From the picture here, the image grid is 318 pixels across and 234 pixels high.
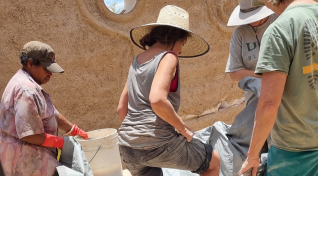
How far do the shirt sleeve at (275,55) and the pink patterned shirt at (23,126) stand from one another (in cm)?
138

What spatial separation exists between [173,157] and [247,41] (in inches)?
43.7

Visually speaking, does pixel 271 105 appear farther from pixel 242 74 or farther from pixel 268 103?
pixel 242 74

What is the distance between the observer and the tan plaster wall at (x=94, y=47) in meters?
3.66

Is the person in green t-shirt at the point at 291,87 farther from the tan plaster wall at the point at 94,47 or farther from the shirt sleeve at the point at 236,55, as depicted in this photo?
the tan plaster wall at the point at 94,47

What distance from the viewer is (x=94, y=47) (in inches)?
161

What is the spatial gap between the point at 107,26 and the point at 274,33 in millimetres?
2978

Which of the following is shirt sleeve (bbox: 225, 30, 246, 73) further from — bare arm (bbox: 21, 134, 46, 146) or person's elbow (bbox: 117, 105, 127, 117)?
bare arm (bbox: 21, 134, 46, 146)

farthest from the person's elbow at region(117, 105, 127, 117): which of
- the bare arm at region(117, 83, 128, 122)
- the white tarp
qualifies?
the white tarp

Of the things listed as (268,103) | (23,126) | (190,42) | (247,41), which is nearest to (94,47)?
(190,42)

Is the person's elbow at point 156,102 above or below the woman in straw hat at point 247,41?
below

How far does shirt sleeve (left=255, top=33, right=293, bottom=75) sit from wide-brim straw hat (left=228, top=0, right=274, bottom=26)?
3.65 ft

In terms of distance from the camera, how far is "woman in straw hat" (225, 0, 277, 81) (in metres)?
2.54

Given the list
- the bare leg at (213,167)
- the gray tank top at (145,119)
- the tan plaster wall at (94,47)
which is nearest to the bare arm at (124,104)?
the gray tank top at (145,119)
